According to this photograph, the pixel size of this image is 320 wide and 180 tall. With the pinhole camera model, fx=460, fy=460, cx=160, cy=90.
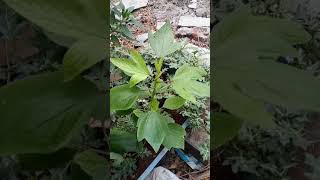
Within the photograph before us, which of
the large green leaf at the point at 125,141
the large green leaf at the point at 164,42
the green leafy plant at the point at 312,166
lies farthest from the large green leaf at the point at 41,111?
the green leafy plant at the point at 312,166

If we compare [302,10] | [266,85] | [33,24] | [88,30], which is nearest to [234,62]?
[266,85]

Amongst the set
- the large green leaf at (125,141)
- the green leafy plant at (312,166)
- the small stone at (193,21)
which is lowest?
the green leafy plant at (312,166)

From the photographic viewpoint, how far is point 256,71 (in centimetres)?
117

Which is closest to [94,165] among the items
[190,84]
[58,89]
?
[58,89]

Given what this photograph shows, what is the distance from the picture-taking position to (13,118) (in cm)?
116

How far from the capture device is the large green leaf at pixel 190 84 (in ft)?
3.80

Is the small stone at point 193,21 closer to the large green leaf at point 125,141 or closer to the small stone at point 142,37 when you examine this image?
the small stone at point 142,37

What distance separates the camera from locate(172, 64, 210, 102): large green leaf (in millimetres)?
1158

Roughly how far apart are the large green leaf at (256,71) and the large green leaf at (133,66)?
0.62ft

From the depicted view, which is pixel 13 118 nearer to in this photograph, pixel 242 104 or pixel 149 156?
pixel 149 156

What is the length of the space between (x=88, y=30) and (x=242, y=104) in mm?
431

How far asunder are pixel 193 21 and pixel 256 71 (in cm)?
21

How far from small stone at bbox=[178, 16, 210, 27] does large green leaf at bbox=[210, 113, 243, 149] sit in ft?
0.79

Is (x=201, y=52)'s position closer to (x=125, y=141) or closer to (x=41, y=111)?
(x=125, y=141)
